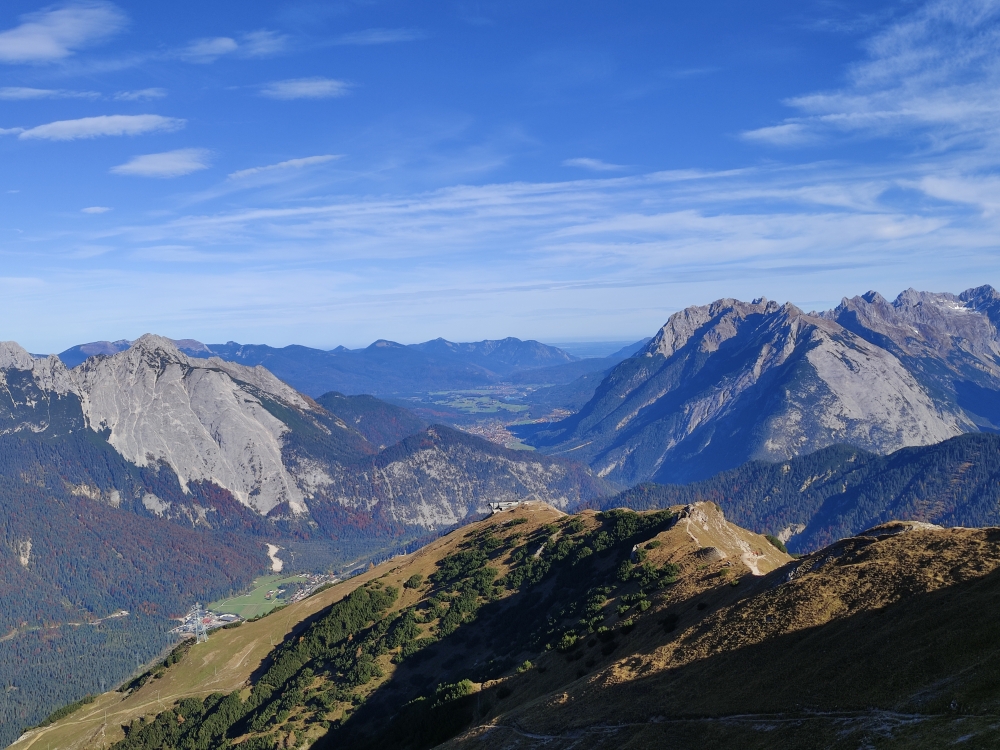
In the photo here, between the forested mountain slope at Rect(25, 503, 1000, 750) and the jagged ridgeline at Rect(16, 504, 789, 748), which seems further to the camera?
the jagged ridgeline at Rect(16, 504, 789, 748)

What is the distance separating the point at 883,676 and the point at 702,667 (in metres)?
18.3

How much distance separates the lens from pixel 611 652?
83.0m

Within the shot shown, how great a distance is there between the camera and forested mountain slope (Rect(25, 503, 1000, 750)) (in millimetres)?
48938

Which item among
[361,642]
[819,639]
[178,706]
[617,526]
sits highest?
[819,639]

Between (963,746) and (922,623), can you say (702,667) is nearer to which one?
(922,623)

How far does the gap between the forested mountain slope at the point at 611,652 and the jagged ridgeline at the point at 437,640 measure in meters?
0.47

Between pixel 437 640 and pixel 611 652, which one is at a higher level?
pixel 611 652

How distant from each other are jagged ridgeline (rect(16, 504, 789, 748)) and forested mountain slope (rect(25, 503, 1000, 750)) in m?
0.47

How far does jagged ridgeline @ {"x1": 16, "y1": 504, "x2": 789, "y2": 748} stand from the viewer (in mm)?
98438

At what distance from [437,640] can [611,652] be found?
65255 millimetres

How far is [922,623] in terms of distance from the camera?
52.8m

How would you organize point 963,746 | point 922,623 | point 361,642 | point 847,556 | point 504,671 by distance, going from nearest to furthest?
point 963,746, point 922,623, point 847,556, point 504,671, point 361,642

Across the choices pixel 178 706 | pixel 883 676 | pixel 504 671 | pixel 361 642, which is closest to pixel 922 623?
pixel 883 676

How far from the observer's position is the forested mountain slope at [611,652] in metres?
48.9
